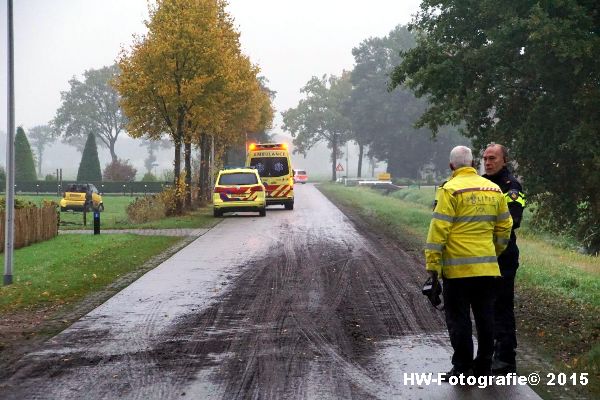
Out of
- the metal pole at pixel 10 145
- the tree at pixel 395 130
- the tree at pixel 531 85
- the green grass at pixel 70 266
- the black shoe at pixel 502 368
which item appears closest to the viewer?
the black shoe at pixel 502 368

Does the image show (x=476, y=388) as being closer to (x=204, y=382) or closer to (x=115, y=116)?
(x=204, y=382)

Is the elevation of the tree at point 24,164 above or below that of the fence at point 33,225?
above

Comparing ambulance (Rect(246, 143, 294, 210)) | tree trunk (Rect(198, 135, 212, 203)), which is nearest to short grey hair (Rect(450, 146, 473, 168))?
ambulance (Rect(246, 143, 294, 210))

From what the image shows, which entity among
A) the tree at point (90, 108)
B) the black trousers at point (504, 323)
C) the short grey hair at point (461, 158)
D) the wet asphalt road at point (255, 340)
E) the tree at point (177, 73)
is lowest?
the wet asphalt road at point (255, 340)

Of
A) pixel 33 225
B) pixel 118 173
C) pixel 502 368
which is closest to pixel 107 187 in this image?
pixel 118 173

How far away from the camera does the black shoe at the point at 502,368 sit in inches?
287

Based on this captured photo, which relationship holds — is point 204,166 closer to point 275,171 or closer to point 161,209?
point 275,171

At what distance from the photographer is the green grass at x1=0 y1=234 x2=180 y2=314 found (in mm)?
12203

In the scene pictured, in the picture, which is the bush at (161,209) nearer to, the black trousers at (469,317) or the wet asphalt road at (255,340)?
the wet asphalt road at (255,340)

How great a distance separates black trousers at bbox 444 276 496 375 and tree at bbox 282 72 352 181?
102106 millimetres

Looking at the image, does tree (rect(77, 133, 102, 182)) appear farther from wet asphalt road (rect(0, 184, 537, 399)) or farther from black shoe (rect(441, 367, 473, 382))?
black shoe (rect(441, 367, 473, 382))

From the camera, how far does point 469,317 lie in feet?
22.8

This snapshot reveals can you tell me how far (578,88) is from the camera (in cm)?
1708

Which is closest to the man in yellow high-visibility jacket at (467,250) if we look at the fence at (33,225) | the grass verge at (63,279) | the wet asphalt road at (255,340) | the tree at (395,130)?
the wet asphalt road at (255,340)
